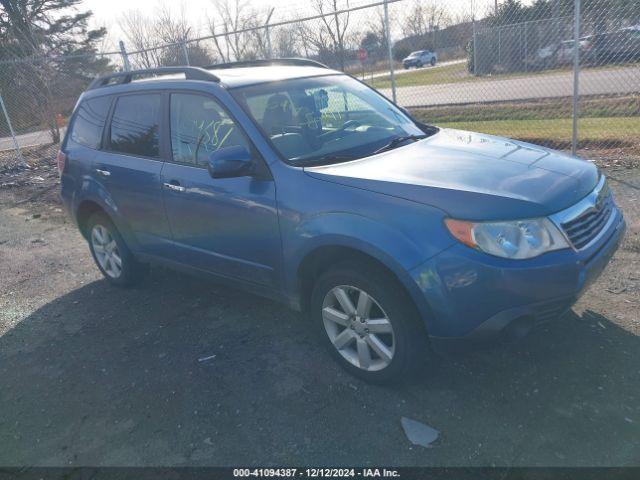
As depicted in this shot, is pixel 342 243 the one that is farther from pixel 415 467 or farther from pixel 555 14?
pixel 555 14

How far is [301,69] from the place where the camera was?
439 cm

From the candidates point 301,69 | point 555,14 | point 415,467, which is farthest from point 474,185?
point 555,14

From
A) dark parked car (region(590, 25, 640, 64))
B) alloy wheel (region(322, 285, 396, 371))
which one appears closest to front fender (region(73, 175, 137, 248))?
alloy wheel (region(322, 285, 396, 371))

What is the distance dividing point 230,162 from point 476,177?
148 centimetres

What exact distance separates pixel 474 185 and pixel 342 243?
780 mm

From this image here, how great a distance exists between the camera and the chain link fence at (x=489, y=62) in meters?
7.78

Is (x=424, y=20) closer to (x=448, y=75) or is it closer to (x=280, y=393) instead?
(x=448, y=75)

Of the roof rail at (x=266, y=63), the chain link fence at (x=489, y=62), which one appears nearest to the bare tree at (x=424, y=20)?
the chain link fence at (x=489, y=62)

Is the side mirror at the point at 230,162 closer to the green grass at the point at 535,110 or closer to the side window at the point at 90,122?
the side window at the point at 90,122

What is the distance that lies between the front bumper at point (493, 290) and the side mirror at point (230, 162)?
4.29 ft

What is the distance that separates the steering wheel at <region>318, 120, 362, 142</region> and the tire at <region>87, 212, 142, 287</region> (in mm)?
2279

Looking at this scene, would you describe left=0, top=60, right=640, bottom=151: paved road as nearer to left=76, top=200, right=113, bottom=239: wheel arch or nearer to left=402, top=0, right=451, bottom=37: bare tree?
left=402, top=0, right=451, bottom=37: bare tree

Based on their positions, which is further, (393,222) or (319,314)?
(319,314)

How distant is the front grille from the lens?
275cm
